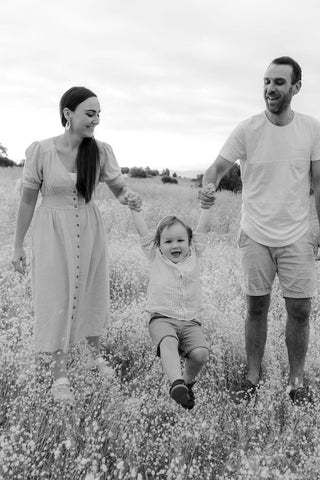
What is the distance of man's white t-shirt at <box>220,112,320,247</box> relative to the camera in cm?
374

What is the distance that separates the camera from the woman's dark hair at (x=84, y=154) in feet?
11.7

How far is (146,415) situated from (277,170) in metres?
1.97

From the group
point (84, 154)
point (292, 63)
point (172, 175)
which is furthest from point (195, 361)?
point (172, 175)

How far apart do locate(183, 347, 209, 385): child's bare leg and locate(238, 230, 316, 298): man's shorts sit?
0.80 meters

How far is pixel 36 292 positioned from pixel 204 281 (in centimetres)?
280

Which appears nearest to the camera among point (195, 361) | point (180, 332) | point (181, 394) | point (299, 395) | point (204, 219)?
point (181, 394)

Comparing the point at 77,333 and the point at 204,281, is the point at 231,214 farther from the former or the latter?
the point at 77,333

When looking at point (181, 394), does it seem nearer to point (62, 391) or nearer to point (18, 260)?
point (62, 391)

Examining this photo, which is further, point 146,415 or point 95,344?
point 95,344

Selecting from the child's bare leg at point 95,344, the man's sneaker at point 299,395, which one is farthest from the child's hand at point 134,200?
the man's sneaker at point 299,395

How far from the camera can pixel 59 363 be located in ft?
12.4

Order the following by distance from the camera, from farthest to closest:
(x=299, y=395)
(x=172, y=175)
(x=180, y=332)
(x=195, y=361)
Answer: (x=172, y=175) < (x=299, y=395) < (x=180, y=332) < (x=195, y=361)

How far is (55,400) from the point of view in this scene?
11.1 ft

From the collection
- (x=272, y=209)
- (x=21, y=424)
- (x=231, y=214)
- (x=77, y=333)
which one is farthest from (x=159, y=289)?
(x=231, y=214)
